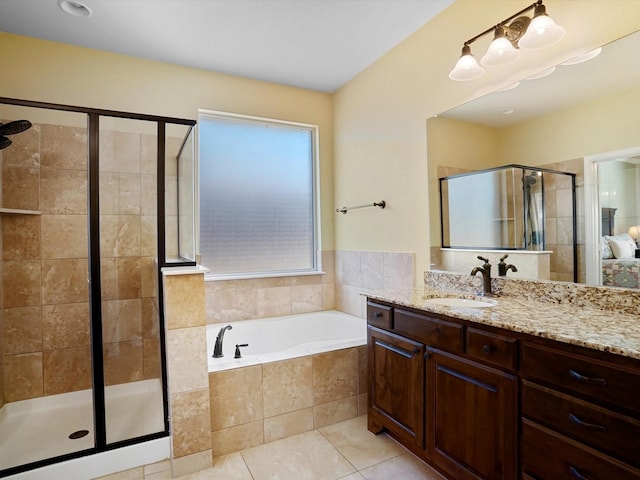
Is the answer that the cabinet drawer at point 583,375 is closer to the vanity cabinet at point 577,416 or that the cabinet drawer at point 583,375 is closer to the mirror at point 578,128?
the vanity cabinet at point 577,416

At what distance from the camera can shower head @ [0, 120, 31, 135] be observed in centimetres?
209

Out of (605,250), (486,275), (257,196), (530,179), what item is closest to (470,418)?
(486,275)

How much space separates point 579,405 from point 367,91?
272cm

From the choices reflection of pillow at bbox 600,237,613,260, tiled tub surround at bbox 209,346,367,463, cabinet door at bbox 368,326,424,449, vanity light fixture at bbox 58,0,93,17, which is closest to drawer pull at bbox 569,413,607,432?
cabinet door at bbox 368,326,424,449

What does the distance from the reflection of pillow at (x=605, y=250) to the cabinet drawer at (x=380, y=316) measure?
40.1 inches

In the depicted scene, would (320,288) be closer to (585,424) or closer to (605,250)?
(605,250)

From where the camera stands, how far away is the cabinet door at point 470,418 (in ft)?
4.42

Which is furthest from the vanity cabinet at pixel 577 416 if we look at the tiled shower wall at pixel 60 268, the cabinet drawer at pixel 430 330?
the tiled shower wall at pixel 60 268

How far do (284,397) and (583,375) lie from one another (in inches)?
62.6

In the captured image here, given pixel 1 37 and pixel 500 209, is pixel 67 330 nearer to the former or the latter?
pixel 1 37

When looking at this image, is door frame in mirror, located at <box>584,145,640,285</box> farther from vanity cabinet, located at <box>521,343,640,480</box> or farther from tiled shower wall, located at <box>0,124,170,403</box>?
tiled shower wall, located at <box>0,124,170,403</box>

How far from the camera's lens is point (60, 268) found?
247cm

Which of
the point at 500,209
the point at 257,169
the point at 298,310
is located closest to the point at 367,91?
the point at 257,169

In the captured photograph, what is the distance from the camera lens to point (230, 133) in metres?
3.21
